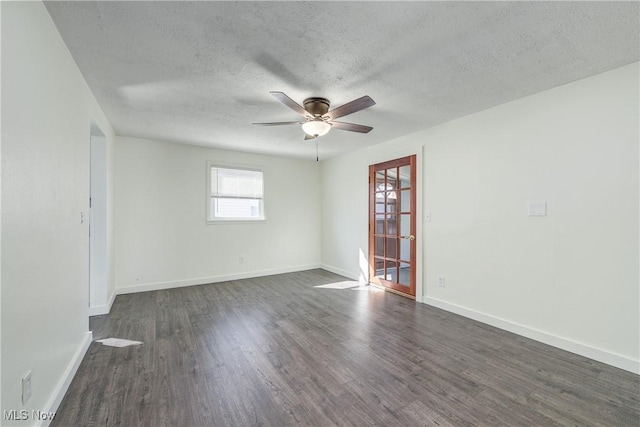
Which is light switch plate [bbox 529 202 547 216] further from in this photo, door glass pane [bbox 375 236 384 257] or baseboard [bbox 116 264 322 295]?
baseboard [bbox 116 264 322 295]

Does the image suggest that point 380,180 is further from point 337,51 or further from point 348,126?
point 337,51

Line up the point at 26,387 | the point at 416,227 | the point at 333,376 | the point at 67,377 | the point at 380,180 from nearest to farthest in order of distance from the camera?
the point at 26,387
the point at 67,377
the point at 333,376
the point at 416,227
the point at 380,180

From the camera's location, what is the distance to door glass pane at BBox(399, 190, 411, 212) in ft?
13.4

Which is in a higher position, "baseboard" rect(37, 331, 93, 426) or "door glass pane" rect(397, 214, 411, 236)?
"door glass pane" rect(397, 214, 411, 236)

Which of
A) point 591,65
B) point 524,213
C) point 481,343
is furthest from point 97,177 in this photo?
point 591,65

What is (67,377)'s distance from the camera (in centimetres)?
191

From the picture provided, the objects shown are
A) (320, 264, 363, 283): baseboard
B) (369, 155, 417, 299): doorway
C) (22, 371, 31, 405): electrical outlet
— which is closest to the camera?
(22, 371, 31, 405): electrical outlet

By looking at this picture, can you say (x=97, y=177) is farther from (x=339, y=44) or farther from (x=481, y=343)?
(x=481, y=343)

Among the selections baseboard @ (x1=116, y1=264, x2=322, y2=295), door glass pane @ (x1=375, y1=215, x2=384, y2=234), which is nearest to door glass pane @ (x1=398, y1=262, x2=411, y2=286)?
door glass pane @ (x1=375, y1=215, x2=384, y2=234)

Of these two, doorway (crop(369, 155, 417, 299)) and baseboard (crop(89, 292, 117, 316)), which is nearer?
baseboard (crop(89, 292, 117, 316))

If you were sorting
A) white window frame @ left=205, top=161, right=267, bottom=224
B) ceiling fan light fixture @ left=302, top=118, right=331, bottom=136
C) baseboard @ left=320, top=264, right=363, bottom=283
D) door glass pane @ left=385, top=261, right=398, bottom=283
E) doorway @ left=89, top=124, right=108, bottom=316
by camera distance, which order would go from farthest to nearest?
baseboard @ left=320, top=264, right=363, bottom=283 → white window frame @ left=205, top=161, right=267, bottom=224 → door glass pane @ left=385, top=261, right=398, bottom=283 → doorway @ left=89, top=124, right=108, bottom=316 → ceiling fan light fixture @ left=302, top=118, right=331, bottom=136

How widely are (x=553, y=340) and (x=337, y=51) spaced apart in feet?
10.6

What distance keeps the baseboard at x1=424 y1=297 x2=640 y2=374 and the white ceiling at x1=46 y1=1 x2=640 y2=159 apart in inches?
93.4

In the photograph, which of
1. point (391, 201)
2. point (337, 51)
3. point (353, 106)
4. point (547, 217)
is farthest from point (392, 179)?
point (337, 51)
